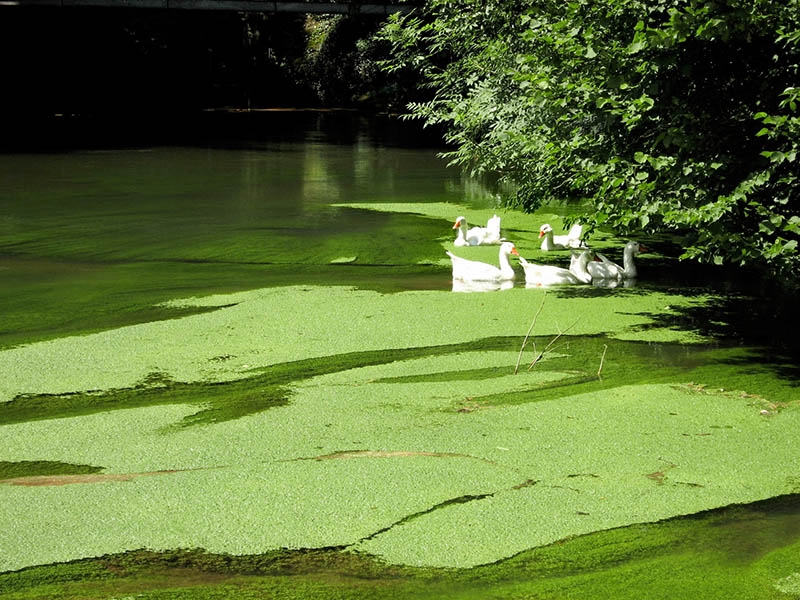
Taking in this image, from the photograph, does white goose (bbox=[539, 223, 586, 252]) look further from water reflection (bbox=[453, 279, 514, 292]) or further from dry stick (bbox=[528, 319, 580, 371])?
dry stick (bbox=[528, 319, 580, 371])

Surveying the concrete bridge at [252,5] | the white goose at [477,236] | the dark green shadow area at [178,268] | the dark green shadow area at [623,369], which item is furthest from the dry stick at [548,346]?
the concrete bridge at [252,5]

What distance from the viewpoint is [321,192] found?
525 inches

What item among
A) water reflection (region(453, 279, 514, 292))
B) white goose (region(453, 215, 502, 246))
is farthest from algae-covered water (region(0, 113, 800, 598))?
white goose (region(453, 215, 502, 246))

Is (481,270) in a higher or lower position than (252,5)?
lower

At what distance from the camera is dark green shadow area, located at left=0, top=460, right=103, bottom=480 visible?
420 centimetres

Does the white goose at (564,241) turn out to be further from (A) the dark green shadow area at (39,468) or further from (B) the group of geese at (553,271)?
(A) the dark green shadow area at (39,468)

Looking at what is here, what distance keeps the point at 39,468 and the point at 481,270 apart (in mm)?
4127

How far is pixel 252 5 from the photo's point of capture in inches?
1079

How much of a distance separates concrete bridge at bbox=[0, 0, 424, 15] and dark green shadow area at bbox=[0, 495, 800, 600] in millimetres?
23320

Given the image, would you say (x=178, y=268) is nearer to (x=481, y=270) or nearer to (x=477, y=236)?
(x=481, y=270)

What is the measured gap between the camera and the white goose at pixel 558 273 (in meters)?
7.64

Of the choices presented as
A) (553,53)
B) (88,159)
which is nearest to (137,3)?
(88,159)

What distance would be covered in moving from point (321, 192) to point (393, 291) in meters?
6.02

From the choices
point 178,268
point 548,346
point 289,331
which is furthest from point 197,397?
point 178,268
